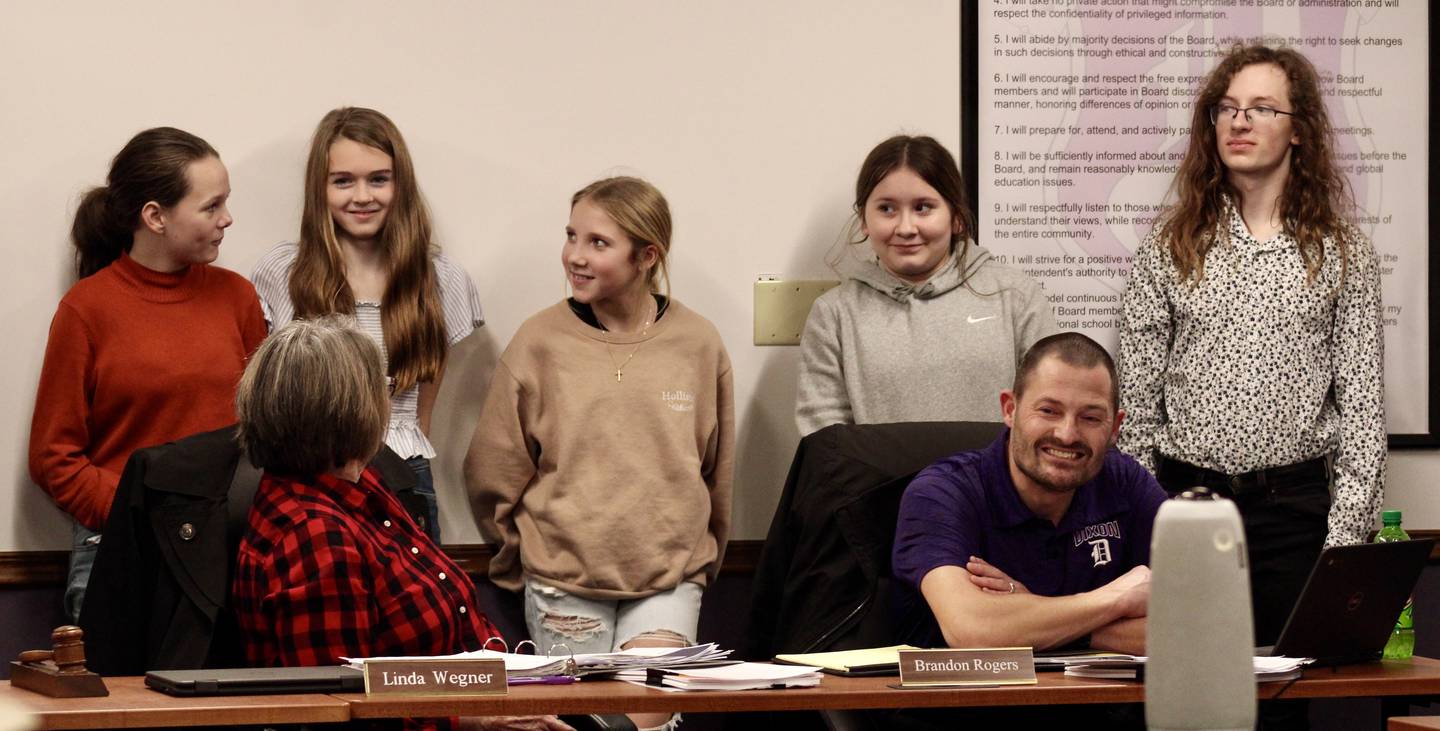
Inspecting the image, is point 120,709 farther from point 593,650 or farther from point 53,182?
point 53,182

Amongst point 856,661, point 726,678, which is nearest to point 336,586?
point 726,678

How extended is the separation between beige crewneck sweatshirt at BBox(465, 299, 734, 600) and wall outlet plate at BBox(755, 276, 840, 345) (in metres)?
0.29

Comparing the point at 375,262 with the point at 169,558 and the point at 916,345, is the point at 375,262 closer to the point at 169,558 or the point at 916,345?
the point at 916,345

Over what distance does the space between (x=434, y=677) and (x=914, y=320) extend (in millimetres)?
2010

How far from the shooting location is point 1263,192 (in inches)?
157

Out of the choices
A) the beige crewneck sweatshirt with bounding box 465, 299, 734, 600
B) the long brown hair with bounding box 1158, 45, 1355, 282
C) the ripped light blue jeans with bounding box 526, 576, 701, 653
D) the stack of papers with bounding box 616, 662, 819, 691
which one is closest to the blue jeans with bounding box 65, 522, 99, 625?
the beige crewneck sweatshirt with bounding box 465, 299, 734, 600

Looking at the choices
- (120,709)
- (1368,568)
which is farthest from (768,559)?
(120,709)

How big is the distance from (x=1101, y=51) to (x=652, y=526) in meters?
1.81

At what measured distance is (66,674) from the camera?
6.75 feet

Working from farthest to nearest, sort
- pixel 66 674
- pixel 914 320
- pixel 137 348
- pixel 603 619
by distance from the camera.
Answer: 1. pixel 914 320
2. pixel 603 619
3. pixel 137 348
4. pixel 66 674

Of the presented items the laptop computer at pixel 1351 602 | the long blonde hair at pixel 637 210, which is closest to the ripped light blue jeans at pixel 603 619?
the long blonde hair at pixel 637 210

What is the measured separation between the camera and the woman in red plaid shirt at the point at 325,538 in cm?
228

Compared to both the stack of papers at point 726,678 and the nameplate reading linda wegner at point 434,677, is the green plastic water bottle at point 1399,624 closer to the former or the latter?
the stack of papers at point 726,678

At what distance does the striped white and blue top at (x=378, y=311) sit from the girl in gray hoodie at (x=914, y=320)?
84 cm
